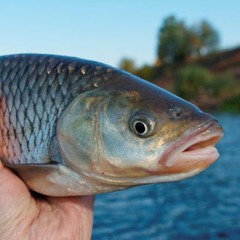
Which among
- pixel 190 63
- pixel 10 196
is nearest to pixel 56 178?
pixel 10 196

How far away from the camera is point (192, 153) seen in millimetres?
3541

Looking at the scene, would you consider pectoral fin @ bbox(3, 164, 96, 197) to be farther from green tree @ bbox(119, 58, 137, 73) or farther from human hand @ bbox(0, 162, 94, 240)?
green tree @ bbox(119, 58, 137, 73)

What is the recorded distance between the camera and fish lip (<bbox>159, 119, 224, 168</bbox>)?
353 centimetres

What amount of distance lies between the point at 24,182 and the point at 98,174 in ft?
1.97

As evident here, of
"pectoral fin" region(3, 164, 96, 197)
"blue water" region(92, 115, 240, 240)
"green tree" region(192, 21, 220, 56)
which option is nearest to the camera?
"pectoral fin" region(3, 164, 96, 197)

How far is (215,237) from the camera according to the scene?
1217 centimetres

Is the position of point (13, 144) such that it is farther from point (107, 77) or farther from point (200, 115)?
point (200, 115)

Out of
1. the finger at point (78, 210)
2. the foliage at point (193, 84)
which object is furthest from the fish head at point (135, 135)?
the foliage at point (193, 84)

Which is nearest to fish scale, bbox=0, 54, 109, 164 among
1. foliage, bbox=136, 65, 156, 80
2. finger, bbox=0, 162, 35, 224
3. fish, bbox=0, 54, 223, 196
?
fish, bbox=0, 54, 223, 196

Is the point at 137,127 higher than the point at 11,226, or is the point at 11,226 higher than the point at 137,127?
the point at 137,127

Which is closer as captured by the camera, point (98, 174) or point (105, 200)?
point (98, 174)

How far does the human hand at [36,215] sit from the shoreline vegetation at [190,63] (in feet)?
213

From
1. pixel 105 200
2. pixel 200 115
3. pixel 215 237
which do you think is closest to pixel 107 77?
pixel 200 115

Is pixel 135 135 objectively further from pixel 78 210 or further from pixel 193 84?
pixel 193 84
